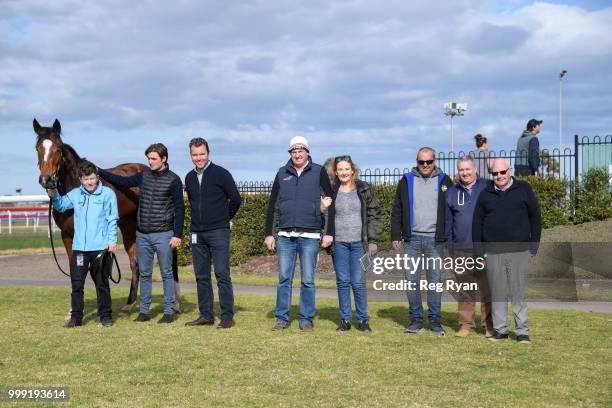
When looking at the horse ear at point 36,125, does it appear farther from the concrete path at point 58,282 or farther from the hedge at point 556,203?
the hedge at point 556,203

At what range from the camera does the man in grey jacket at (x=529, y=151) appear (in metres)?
18.4

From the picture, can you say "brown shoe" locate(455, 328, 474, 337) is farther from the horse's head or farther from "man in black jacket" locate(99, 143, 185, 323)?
the horse's head

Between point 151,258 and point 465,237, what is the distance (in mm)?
4131

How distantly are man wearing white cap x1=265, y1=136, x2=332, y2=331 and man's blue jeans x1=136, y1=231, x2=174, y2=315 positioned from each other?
153 centimetres

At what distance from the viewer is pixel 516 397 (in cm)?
581

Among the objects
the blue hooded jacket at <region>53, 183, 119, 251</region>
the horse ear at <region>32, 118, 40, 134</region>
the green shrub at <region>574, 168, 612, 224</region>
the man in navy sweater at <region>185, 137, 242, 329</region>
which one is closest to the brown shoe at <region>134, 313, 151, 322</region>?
the man in navy sweater at <region>185, 137, 242, 329</region>

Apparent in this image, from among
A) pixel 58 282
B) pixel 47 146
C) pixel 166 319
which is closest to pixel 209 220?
pixel 166 319

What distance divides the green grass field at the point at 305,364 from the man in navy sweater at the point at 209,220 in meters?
0.45

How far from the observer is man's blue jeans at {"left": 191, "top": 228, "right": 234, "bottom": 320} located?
30.4ft

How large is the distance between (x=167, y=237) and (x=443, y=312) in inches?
165

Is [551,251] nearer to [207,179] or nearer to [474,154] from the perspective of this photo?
[474,154]

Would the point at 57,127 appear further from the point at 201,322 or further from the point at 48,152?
the point at 201,322

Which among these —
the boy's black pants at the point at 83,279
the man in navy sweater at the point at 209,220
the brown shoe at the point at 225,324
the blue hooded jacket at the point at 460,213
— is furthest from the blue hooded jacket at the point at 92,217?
the blue hooded jacket at the point at 460,213

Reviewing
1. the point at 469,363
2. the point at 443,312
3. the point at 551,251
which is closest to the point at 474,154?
the point at 551,251
